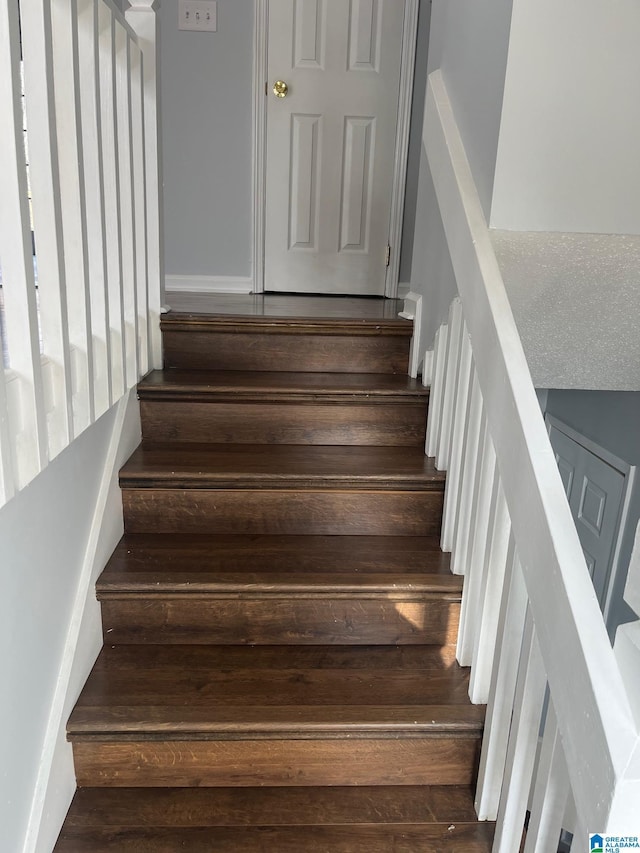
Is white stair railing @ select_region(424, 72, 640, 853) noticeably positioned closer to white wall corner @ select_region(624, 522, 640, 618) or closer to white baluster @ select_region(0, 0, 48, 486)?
white wall corner @ select_region(624, 522, 640, 618)

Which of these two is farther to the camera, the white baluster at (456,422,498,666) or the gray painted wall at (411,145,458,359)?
the gray painted wall at (411,145,458,359)

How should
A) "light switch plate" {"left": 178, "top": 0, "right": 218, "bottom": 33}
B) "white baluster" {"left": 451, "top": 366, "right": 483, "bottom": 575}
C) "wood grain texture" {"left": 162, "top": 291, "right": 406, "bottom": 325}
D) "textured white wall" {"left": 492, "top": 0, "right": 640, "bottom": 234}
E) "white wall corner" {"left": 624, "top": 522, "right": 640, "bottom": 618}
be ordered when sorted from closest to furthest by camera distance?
"white wall corner" {"left": 624, "top": 522, "right": 640, "bottom": 618} < "textured white wall" {"left": 492, "top": 0, "right": 640, "bottom": 234} < "white baluster" {"left": 451, "top": 366, "right": 483, "bottom": 575} < "wood grain texture" {"left": 162, "top": 291, "right": 406, "bottom": 325} < "light switch plate" {"left": 178, "top": 0, "right": 218, "bottom": 33}

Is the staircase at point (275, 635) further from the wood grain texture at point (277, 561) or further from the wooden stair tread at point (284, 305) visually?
the wooden stair tread at point (284, 305)

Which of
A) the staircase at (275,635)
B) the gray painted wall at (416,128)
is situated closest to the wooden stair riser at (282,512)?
the staircase at (275,635)

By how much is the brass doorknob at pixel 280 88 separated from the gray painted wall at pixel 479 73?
1630 millimetres

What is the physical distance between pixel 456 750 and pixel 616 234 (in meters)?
A: 1.15

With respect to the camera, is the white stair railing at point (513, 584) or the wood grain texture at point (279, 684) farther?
the wood grain texture at point (279, 684)

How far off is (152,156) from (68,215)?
809mm

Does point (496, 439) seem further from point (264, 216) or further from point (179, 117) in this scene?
point (179, 117)

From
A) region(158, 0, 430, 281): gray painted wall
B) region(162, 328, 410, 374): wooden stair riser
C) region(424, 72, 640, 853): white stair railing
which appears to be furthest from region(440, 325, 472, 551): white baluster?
region(158, 0, 430, 281): gray painted wall

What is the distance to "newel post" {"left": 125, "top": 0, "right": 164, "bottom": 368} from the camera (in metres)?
1.94

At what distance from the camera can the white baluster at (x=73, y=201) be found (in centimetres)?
127

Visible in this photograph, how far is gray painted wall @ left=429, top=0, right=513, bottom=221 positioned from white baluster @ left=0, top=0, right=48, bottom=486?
2.89 ft

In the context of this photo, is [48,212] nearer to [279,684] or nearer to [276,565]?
[276,565]
